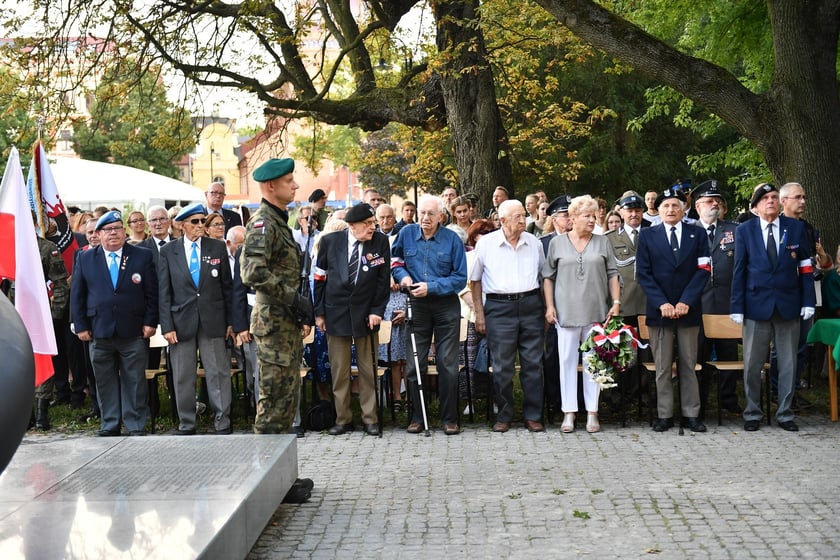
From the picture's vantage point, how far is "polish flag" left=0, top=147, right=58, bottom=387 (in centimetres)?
650

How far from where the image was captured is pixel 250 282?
25.0 feet

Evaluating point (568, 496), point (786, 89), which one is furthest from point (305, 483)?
point (786, 89)

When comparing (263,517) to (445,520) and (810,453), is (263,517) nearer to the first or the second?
(445,520)

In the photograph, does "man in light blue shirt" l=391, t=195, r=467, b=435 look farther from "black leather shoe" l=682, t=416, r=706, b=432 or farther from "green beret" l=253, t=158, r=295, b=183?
"green beret" l=253, t=158, r=295, b=183

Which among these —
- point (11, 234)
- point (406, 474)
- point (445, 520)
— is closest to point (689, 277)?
point (406, 474)

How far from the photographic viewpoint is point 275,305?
7711 millimetres

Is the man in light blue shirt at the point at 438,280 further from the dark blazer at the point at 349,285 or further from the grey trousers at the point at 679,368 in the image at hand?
the grey trousers at the point at 679,368

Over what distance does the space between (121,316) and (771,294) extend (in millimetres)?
6127

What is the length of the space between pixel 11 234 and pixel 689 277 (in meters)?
6.20

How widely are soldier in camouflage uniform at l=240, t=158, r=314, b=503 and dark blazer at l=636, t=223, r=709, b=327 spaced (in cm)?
395

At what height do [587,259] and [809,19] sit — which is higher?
[809,19]

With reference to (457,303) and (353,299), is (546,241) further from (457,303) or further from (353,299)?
(353,299)

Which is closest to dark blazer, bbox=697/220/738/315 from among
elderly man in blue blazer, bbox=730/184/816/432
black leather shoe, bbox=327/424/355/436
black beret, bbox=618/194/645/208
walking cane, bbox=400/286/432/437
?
black beret, bbox=618/194/645/208

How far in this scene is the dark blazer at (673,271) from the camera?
10.2 m
